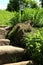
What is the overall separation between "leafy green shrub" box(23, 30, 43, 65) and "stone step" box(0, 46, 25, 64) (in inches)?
9.7

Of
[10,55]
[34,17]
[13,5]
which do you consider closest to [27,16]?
[34,17]

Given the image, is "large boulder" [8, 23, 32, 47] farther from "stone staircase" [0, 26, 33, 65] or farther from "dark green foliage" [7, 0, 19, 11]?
"dark green foliage" [7, 0, 19, 11]

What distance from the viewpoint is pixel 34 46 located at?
7246 millimetres

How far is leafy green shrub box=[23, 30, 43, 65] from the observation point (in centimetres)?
706

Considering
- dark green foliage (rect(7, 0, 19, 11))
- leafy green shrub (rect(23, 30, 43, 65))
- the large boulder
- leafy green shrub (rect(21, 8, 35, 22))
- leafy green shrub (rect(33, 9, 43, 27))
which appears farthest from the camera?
dark green foliage (rect(7, 0, 19, 11))

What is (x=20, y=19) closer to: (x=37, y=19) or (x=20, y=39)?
(x=37, y=19)

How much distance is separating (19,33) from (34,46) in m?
0.92

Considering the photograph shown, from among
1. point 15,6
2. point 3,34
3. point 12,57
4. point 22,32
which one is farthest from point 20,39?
point 15,6

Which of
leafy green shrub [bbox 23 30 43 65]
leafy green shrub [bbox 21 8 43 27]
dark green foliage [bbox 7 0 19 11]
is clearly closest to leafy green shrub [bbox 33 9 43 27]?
leafy green shrub [bbox 21 8 43 27]

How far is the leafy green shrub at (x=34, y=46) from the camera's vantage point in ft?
23.2

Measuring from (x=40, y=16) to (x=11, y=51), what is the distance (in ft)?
8.19

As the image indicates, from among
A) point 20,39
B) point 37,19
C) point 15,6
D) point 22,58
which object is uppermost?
point 15,6

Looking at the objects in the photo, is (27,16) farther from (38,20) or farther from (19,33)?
(19,33)

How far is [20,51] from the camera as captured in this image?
295 inches
